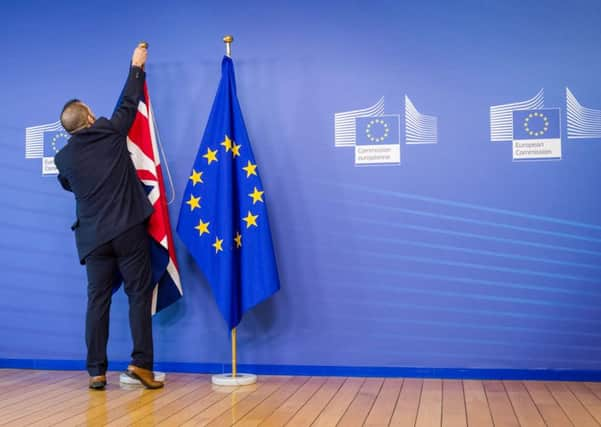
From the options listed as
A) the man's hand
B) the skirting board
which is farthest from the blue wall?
the man's hand

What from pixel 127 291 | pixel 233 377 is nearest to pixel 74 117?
pixel 127 291

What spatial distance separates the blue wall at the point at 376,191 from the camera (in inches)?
151

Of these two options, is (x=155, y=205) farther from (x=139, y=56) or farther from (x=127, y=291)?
(x=139, y=56)

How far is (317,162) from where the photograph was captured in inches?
160

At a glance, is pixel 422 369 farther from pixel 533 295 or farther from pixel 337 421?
pixel 337 421

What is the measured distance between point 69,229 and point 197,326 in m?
0.98

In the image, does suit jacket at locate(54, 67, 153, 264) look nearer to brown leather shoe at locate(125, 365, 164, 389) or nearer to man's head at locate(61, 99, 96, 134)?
man's head at locate(61, 99, 96, 134)

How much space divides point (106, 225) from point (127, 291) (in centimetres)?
37

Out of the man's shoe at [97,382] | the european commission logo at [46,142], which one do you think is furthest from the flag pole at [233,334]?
the european commission logo at [46,142]

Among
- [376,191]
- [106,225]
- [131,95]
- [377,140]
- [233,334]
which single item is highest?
[131,95]

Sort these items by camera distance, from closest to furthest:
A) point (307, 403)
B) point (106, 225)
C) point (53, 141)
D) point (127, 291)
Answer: point (307, 403) < point (106, 225) < point (127, 291) < point (53, 141)

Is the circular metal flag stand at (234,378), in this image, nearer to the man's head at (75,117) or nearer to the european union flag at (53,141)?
the man's head at (75,117)

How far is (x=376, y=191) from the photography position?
401cm

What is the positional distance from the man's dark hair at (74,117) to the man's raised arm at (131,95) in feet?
0.48
